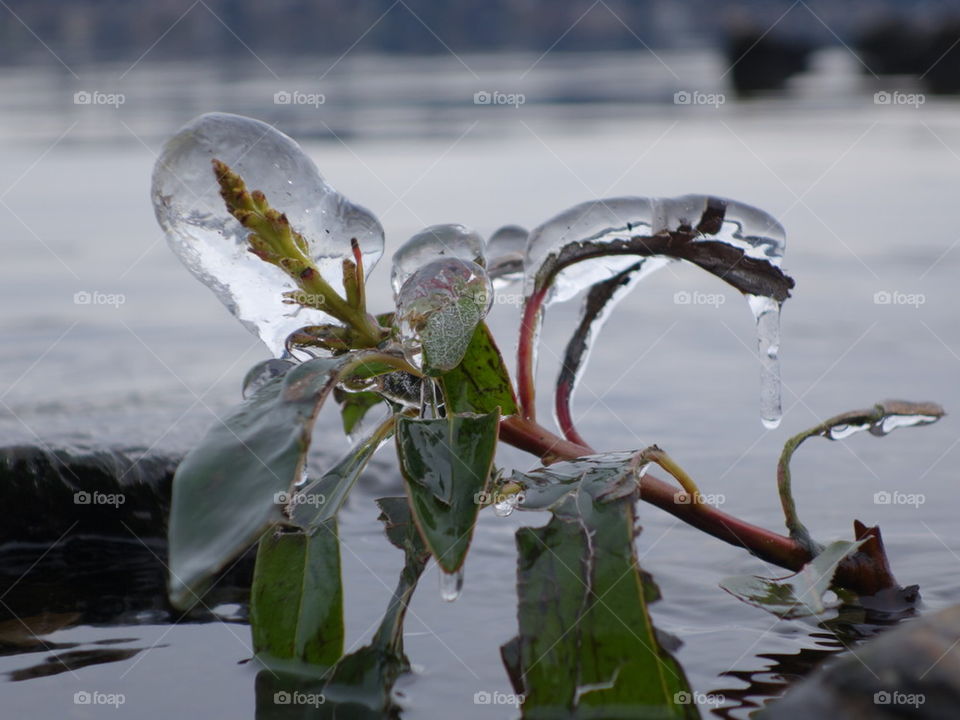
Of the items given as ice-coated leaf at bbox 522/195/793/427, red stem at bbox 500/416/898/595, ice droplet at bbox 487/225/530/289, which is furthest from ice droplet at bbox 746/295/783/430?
ice droplet at bbox 487/225/530/289

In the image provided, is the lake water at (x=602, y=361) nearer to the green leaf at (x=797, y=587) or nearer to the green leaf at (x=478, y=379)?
the green leaf at (x=797, y=587)

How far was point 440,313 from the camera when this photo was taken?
4.24ft

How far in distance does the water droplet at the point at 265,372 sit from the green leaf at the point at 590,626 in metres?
0.39

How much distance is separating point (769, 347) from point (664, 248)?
238 mm

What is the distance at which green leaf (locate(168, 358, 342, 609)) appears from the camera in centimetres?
102

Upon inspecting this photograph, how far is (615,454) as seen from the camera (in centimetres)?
137

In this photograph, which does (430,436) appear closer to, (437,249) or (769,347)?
(437,249)

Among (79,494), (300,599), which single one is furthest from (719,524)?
(79,494)

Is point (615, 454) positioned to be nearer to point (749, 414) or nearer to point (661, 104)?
point (749, 414)

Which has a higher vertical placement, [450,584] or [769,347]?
[769,347]

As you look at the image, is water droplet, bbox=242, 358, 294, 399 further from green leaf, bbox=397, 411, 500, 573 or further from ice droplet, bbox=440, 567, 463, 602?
ice droplet, bbox=440, 567, 463, 602

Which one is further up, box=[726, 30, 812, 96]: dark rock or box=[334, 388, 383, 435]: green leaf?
box=[726, 30, 812, 96]: dark rock

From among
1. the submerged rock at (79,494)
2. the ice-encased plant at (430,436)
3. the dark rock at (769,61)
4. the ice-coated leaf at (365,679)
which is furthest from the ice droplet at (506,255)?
the dark rock at (769,61)

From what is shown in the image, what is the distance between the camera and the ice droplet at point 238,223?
4.73ft
